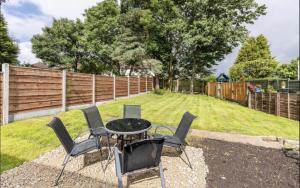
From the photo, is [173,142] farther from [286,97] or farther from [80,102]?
[286,97]

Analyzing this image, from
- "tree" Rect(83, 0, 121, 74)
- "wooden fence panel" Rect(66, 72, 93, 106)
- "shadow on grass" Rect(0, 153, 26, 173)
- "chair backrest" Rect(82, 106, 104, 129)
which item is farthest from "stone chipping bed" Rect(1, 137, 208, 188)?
"tree" Rect(83, 0, 121, 74)

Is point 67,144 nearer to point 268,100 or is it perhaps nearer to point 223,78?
point 268,100

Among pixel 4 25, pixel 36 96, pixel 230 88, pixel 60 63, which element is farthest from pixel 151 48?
pixel 4 25

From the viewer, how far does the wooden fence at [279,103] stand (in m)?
10.5

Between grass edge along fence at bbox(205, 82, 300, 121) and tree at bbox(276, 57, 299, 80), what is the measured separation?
13470 millimetres

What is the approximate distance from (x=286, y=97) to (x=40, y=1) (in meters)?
16.5

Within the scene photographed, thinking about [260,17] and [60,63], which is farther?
[60,63]

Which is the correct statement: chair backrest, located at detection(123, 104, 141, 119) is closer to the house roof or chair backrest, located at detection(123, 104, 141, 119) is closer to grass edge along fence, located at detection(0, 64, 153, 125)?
grass edge along fence, located at detection(0, 64, 153, 125)

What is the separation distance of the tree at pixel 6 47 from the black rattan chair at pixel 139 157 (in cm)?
3011

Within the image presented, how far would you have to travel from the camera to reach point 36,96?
27.0 feet

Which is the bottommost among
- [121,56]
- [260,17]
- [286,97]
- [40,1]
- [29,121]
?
[29,121]

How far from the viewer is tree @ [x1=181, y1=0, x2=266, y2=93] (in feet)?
74.3

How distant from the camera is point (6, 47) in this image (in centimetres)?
2798

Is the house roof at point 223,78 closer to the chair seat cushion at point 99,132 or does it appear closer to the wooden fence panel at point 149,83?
the wooden fence panel at point 149,83
